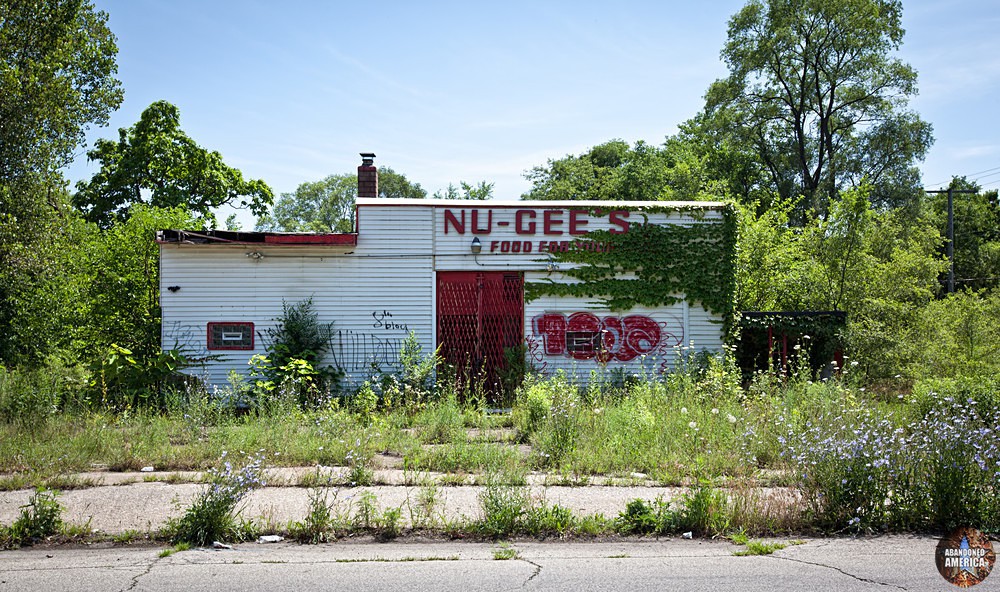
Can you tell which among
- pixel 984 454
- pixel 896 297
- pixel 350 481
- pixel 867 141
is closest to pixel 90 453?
pixel 350 481

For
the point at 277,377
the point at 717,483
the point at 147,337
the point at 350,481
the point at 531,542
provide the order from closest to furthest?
1. the point at 531,542
2. the point at 717,483
3. the point at 350,481
4. the point at 277,377
5. the point at 147,337

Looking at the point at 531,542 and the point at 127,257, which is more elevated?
the point at 127,257

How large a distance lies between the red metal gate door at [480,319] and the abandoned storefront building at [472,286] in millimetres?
23

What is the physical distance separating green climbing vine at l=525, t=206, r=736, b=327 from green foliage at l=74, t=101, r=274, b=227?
78.1 ft

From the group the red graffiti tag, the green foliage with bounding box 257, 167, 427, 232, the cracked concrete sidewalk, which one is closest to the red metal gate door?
the red graffiti tag

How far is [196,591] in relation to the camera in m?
4.99

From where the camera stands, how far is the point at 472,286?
15.1 metres

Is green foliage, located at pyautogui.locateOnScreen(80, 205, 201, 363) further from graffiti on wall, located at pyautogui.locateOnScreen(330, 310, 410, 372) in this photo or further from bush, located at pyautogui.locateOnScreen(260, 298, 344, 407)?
graffiti on wall, located at pyautogui.locateOnScreen(330, 310, 410, 372)

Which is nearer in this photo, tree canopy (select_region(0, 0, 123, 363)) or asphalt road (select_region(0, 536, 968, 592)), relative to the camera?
asphalt road (select_region(0, 536, 968, 592))

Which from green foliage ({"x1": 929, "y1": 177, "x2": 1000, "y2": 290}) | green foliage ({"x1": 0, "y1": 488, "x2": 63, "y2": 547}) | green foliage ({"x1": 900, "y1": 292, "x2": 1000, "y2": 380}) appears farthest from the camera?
green foliage ({"x1": 929, "y1": 177, "x2": 1000, "y2": 290})

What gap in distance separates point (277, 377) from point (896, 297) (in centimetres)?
1471

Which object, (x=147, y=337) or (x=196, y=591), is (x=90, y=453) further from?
(x=147, y=337)

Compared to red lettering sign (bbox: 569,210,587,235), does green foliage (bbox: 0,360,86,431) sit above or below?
below

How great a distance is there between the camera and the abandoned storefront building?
14.6m
